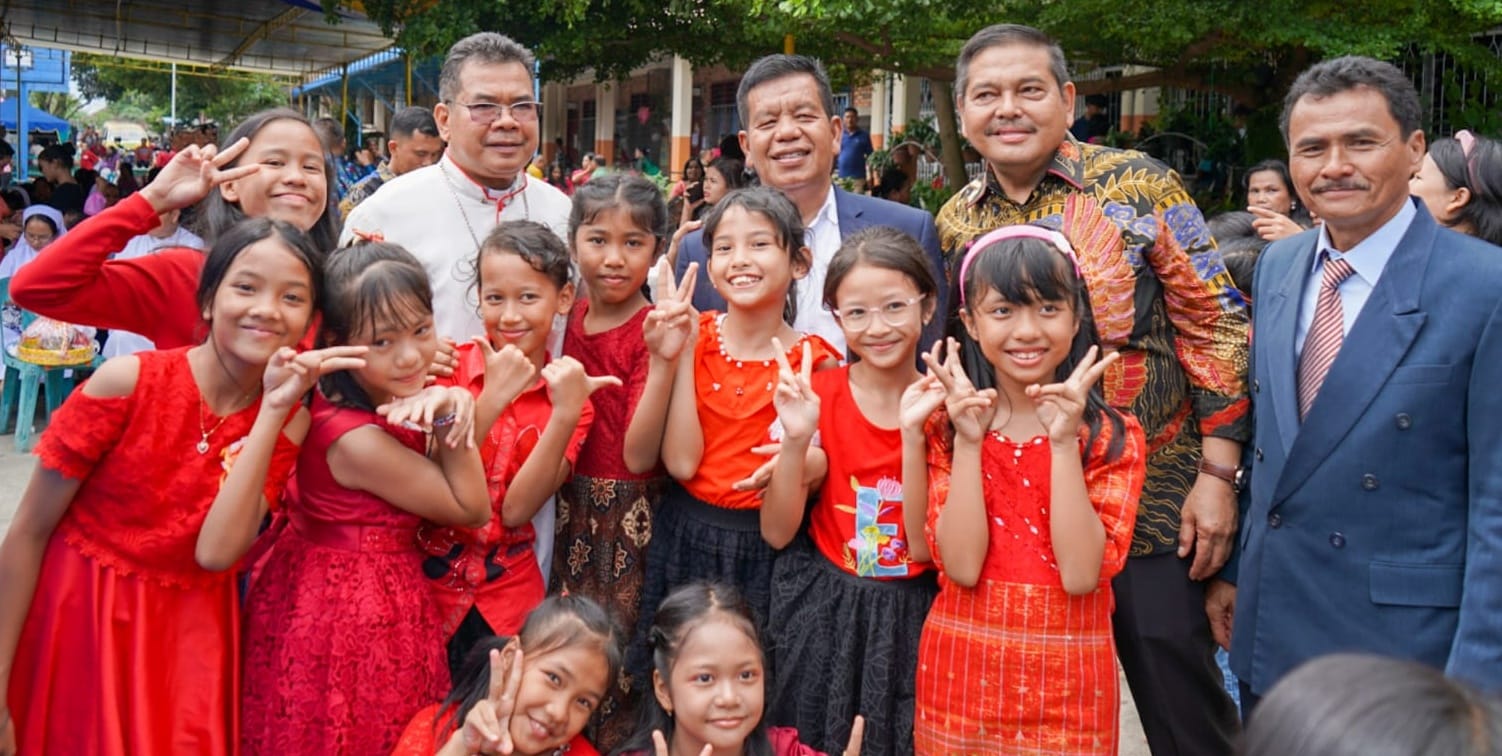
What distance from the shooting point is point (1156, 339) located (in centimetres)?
290

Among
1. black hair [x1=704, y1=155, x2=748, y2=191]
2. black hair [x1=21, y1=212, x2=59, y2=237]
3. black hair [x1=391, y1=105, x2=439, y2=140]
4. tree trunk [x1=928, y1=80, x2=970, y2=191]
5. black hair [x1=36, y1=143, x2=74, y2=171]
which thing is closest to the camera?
black hair [x1=391, y1=105, x2=439, y2=140]

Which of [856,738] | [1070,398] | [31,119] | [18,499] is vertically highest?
[31,119]

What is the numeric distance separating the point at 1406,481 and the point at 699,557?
152 centimetres

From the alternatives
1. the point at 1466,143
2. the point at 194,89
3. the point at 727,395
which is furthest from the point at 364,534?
the point at 194,89

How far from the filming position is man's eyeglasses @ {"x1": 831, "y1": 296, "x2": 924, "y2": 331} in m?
2.63

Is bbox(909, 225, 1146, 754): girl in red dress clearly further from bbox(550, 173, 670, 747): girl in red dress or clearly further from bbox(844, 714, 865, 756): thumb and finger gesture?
bbox(550, 173, 670, 747): girl in red dress

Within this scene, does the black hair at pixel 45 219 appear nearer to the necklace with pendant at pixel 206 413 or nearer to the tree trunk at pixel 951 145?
the necklace with pendant at pixel 206 413

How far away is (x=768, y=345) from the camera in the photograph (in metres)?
2.89

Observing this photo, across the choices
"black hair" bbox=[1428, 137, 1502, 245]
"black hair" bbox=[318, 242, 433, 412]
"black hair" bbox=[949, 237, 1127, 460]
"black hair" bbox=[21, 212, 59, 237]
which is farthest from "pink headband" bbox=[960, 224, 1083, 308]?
"black hair" bbox=[21, 212, 59, 237]

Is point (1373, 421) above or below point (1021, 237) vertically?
below

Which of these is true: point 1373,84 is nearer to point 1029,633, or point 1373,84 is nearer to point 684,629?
point 1029,633

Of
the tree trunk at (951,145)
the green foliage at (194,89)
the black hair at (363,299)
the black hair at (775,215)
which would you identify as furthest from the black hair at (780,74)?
the green foliage at (194,89)

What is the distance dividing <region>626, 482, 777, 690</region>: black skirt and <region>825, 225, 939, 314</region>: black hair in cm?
58

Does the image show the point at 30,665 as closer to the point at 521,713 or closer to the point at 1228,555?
the point at 521,713
